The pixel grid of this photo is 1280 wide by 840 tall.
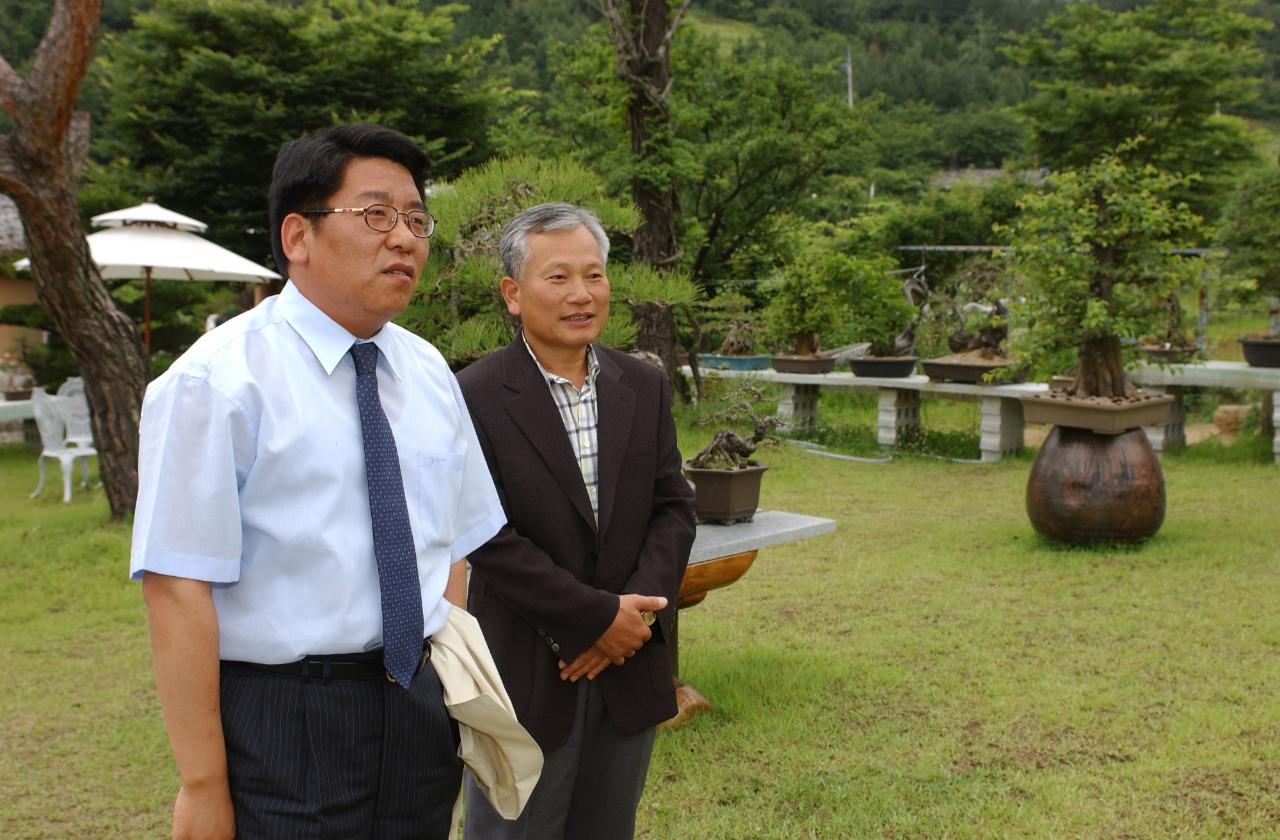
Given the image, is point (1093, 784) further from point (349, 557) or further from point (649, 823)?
point (349, 557)

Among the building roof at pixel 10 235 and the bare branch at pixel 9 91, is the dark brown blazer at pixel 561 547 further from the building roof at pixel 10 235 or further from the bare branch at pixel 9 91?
the building roof at pixel 10 235

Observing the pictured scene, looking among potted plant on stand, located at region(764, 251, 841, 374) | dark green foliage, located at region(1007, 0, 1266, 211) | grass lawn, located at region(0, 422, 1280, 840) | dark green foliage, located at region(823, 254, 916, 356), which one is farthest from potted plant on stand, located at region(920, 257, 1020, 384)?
dark green foliage, located at region(1007, 0, 1266, 211)

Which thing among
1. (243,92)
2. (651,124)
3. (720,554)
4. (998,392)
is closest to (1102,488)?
(720,554)

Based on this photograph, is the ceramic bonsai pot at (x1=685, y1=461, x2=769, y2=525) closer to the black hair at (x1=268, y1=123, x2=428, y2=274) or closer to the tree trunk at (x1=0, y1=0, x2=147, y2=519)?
the black hair at (x1=268, y1=123, x2=428, y2=274)

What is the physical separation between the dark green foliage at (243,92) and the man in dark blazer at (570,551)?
11491mm

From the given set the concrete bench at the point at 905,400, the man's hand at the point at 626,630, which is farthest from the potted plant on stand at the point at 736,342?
the man's hand at the point at 626,630

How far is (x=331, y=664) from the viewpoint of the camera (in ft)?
4.73

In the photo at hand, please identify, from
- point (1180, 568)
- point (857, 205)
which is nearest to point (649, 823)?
point (1180, 568)

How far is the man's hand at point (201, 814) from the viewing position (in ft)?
4.48

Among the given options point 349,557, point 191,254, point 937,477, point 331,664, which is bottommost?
point 937,477

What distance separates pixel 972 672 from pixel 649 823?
1573 millimetres

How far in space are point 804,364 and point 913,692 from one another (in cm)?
648

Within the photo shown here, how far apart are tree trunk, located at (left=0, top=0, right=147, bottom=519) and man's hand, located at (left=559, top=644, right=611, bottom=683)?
452cm

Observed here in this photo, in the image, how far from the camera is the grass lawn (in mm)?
2994
